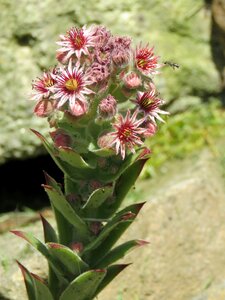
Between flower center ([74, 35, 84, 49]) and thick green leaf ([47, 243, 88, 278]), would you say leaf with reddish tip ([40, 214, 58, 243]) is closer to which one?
thick green leaf ([47, 243, 88, 278])

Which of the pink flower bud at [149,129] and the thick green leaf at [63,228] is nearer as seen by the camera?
the pink flower bud at [149,129]

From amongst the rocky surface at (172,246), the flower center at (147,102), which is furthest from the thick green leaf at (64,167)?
the rocky surface at (172,246)

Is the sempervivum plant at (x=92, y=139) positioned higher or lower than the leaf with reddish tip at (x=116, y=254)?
higher

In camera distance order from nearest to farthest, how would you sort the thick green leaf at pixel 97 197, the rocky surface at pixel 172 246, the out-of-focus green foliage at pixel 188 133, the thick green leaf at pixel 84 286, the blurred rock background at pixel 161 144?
→ the thick green leaf at pixel 97 197 → the thick green leaf at pixel 84 286 → the rocky surface at pixel 172 246 → the blurred rock background at pixel 161 144 → the out-of-focus green foliage at pixel 188 133

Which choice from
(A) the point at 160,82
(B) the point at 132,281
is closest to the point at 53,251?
(B) the point at 132,281

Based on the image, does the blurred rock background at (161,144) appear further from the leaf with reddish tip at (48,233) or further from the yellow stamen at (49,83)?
the yellow stamen at (49,83)

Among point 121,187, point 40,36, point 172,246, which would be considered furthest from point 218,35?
point 121,187

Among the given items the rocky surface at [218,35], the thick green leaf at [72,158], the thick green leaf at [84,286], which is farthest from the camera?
the rocky surface at [218,35]
